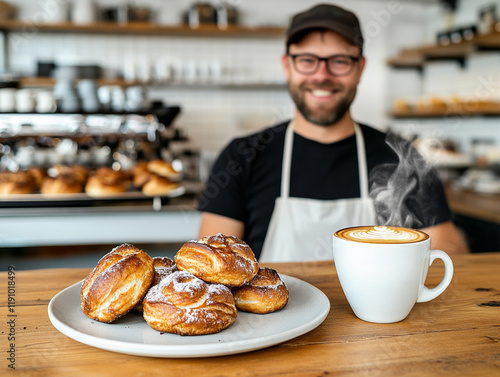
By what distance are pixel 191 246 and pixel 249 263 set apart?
0.29 ft

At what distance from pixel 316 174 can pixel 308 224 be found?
23cm

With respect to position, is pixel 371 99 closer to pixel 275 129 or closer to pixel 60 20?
pixel 60 20

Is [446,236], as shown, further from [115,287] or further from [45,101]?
[45,101]

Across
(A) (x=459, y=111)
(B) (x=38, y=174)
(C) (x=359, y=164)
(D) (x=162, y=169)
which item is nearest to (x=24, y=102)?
(B) (x=38, y=174)


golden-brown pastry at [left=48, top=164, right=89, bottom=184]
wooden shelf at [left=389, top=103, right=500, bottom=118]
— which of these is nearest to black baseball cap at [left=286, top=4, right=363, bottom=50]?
golden-brown pastry at [left=48, top=164, right=89, bottom=184]

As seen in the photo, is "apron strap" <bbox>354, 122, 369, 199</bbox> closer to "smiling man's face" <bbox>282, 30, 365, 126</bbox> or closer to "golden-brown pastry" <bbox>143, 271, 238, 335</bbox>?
"smiling man's face" <bbox>282, 30, 365, 126</bbox>

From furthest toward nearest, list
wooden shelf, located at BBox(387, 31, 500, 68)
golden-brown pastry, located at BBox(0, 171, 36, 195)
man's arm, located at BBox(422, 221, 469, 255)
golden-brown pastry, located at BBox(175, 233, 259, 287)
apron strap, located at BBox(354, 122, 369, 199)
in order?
1. wooden shelf, located at BBox(387, 31, 500, 68)
2. golden-brown pastry, located at BBox(0, 171, 36, 195)
3. apron strap, located at BBox(354, 122, 369, 199)
4. man's arm, located at BBox(422, 221, 469, 255)
5. golden-brown pastry, located at BBox(175, 233, 259, 287)

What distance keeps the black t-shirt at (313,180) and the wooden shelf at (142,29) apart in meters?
3.10

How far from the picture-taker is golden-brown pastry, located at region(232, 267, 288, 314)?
726mm

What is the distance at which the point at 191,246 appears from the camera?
727mm

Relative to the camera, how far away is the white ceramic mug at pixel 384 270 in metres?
0.71

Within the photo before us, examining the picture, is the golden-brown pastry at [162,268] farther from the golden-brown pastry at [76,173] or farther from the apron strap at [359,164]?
the golden-brown pastry at [76,173]

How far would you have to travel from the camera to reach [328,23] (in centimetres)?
172

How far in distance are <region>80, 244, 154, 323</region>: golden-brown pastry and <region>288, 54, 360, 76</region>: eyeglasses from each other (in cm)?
127
